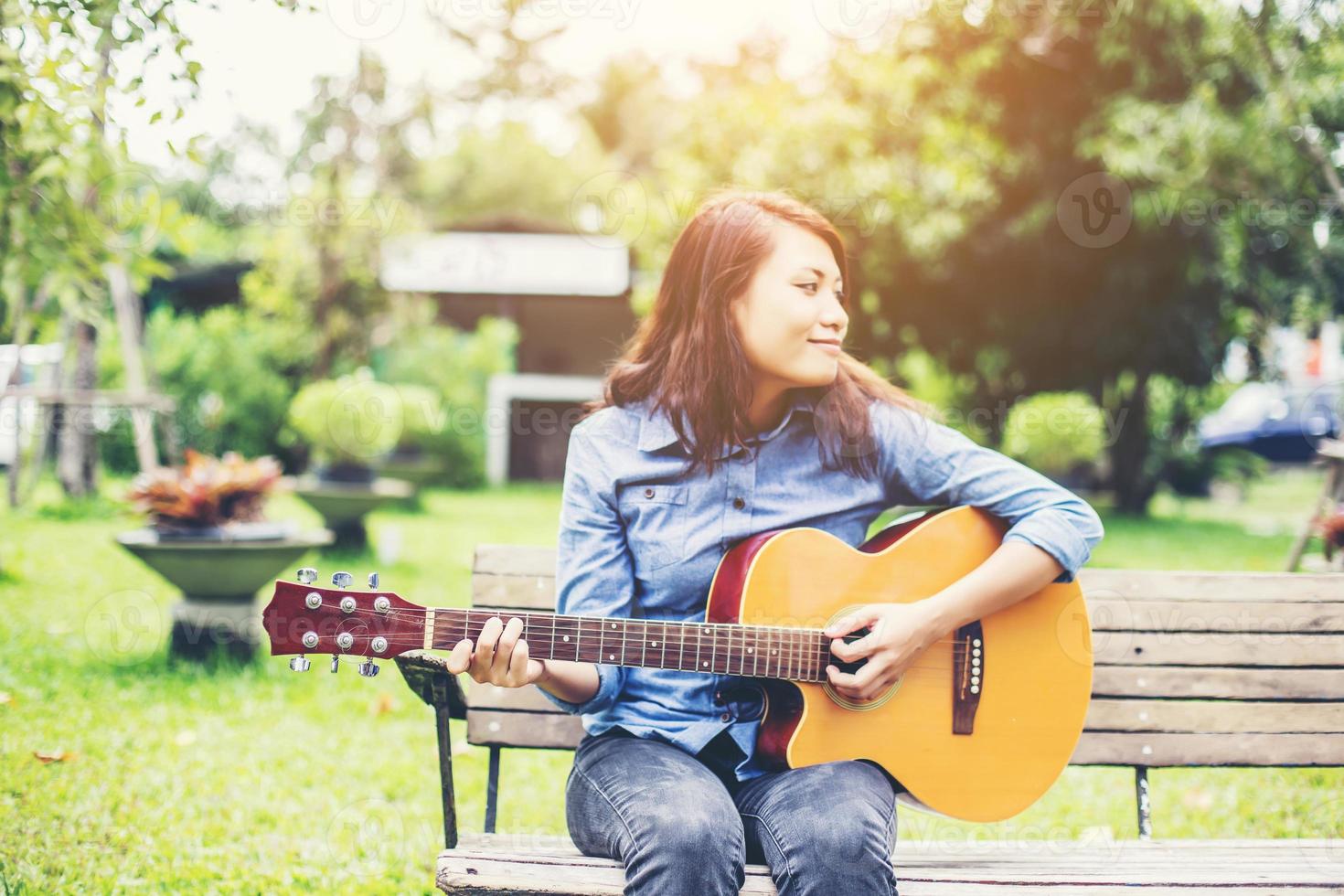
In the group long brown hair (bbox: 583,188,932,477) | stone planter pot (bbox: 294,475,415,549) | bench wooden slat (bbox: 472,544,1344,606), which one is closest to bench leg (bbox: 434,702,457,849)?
bench wooden slat (bbox: 472,544,1344,606)

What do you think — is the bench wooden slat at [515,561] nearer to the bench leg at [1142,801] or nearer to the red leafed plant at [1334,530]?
the bench leg at [1142,801]

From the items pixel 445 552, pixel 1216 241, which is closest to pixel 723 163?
pixel 1216 241

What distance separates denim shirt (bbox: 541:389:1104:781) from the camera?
2342mm

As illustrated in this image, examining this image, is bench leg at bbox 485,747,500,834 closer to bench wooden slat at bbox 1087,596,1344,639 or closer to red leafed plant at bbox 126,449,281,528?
bench wooden slat at bbox 1087,596,1344,639

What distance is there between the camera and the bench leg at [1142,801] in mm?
2723

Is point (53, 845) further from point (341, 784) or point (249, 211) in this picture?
point (249, 211)

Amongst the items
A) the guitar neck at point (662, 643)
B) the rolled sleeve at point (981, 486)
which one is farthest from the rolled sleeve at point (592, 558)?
the rolled sleeve at point (981, 486)

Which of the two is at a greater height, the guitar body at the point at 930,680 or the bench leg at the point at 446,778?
the guitar body at the point at 930,680

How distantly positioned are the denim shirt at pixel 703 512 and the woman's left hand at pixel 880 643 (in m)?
0.24

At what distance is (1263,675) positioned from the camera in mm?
2752

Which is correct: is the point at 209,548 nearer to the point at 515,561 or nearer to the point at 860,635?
the point at 515,561

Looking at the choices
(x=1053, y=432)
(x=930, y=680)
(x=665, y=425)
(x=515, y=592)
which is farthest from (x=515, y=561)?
(x=1053, y=432)

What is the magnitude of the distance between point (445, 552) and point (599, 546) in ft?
21.5

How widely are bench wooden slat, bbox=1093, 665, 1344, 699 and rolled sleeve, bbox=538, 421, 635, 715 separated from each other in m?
1.32
